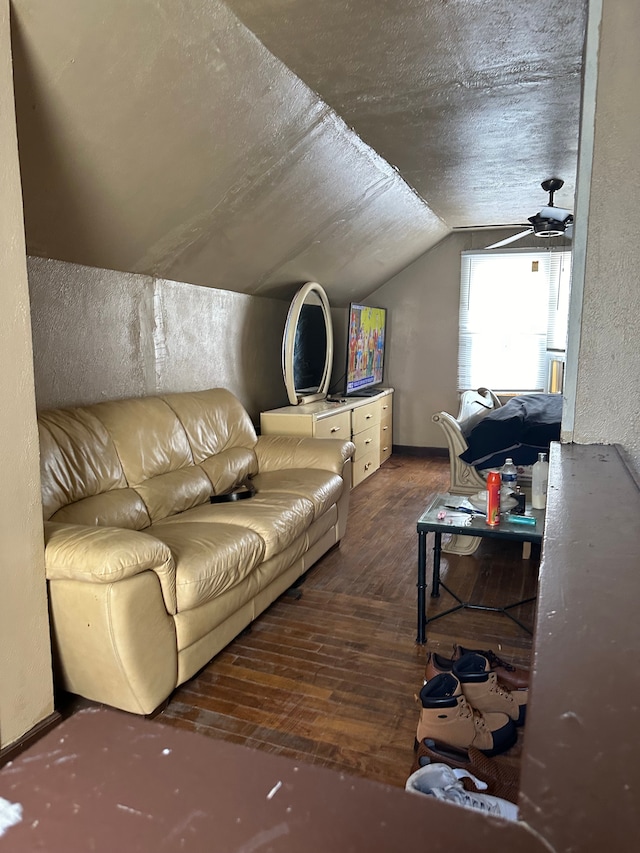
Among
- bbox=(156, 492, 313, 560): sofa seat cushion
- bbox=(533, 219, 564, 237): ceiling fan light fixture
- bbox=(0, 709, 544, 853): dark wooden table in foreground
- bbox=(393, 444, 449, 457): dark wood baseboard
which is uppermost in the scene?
bbox=(533, 219, 564, 237): ceiling fan light fixture

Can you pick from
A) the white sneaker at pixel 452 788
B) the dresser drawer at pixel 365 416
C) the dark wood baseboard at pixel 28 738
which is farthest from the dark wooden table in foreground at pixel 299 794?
the dresser drawer at pixel 365 416

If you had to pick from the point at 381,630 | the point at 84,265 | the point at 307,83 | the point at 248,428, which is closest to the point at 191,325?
the point at 248,428

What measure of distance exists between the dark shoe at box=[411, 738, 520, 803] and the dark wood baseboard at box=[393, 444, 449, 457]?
487cm

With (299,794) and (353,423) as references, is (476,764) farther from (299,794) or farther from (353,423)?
(353,423)

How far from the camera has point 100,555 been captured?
185cm

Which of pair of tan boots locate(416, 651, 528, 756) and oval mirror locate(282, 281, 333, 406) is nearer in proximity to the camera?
pair of tan boots locate(416, 651, 528, 756)

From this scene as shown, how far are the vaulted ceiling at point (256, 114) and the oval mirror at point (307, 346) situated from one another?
506 mm

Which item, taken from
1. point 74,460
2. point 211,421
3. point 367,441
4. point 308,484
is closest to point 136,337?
point 211,421

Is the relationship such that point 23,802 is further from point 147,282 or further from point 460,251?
point 460,251

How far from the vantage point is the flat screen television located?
5285 millimetres

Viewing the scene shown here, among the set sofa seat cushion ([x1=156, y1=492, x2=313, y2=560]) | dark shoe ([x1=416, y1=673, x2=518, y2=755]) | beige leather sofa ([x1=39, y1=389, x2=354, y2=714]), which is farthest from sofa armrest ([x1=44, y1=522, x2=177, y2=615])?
dark shoe ([x1=416, y1=673, x2=518, y2=755])

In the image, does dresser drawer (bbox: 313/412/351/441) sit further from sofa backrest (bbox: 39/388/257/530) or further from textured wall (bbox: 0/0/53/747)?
textured wall (bbox: 0/0/53/747)

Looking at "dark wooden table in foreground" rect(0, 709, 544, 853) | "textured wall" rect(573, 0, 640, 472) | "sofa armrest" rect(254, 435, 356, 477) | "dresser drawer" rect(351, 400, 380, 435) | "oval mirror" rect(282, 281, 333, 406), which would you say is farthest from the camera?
"dresser drawer" rect(351, 400, 380, 435)

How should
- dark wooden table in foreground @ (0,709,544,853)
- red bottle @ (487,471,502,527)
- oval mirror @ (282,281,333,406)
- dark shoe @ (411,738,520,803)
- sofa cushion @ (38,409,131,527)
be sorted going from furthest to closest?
oval mirror @ (282,281,333,406) → red bottle @ (487,471,502,527) → sofa cushion @ (38,409,131,527) → dark shoe @ (411,738,520,803) → dark wooden table in foreground @ (0,709,544,853)
